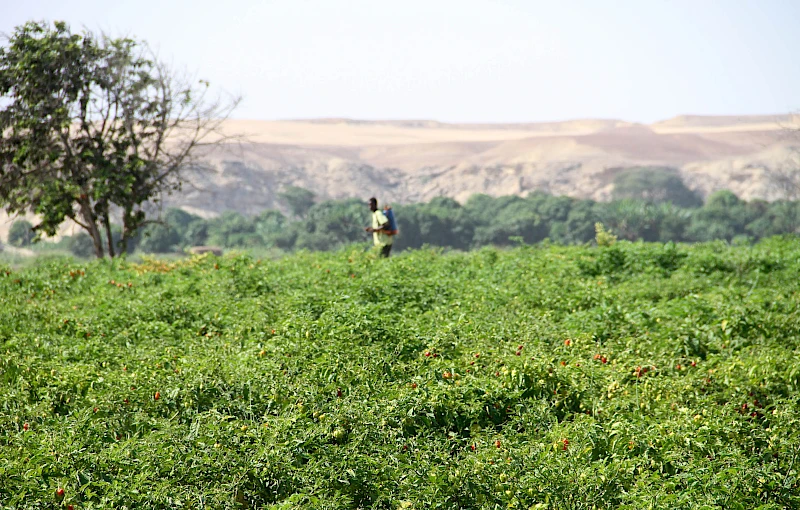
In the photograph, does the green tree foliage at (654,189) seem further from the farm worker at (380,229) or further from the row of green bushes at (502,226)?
the farm worker at (380,229)

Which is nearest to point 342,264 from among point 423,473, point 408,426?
point 408,426

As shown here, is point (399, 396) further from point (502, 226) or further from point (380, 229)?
point (502, 226)

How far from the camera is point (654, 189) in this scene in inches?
3548

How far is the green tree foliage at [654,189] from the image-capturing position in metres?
89.7

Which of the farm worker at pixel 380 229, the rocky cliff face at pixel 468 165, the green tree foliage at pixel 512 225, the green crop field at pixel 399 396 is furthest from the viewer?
the rocky cliff face at pixel 468 165

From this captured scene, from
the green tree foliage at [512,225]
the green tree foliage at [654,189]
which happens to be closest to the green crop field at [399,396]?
the green tree foliage at [512,225]

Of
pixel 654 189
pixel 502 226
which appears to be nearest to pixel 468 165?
pixel 654 189

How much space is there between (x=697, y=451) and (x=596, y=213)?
2546 inches

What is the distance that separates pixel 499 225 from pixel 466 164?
39869mm

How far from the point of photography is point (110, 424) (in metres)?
4.90

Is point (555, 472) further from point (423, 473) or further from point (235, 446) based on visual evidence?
point (235, 446)

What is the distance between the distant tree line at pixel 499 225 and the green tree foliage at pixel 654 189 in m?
17.6

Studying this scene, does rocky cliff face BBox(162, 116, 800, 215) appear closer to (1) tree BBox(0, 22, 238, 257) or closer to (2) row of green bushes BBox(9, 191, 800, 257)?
(2) row of green bushes BBox(9, 191, 800, 257)

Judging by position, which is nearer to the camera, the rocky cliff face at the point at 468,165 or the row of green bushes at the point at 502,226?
the row of green bushes at the point at 502,226
